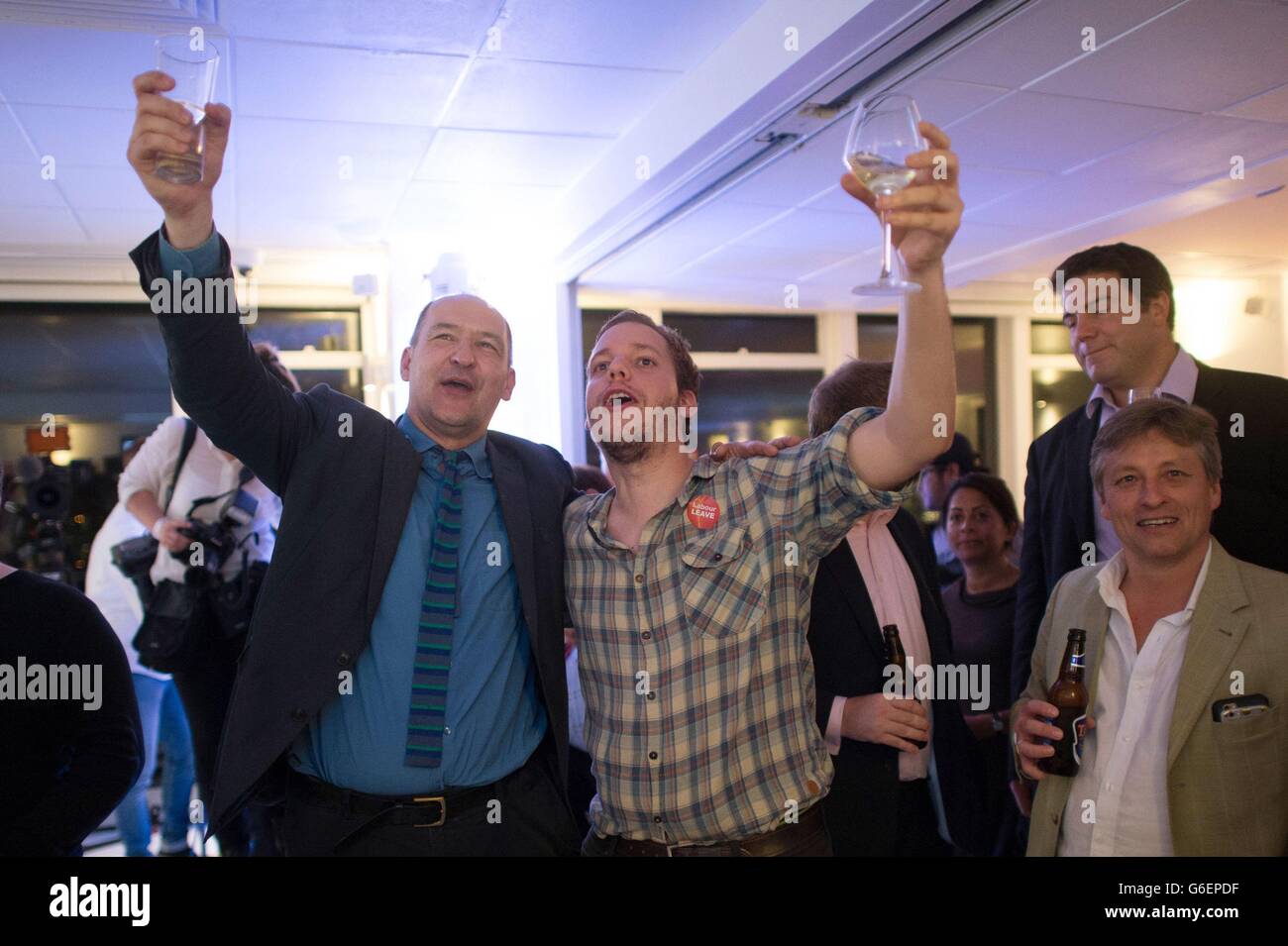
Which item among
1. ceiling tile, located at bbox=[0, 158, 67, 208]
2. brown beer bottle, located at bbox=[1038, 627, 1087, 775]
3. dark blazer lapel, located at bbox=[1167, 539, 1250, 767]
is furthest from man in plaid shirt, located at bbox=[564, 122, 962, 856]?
ceiling tile, located at bbox=[0, 158, 67, 208]

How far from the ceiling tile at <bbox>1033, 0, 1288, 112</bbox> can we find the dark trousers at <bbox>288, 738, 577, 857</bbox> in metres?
3.09

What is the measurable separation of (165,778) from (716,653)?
2853 mm

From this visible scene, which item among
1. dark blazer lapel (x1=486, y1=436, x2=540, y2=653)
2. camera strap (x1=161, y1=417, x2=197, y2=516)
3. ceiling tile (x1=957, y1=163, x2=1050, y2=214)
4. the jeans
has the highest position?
ceiling tile (x1=957, y1=163, x2=1050, y2=214)

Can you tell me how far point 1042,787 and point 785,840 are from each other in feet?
1.77

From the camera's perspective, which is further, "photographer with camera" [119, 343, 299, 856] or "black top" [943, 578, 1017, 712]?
"photographer with camera" [119, 343, 299, 856]

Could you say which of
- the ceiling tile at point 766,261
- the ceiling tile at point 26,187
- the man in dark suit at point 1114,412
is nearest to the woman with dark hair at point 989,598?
the man in dark suit at point 1114,412

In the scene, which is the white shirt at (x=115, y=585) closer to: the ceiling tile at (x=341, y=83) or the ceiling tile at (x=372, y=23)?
the ceiling tile at (x=341, y=83)

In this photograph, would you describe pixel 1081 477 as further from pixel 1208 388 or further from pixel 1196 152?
pixel 1196 152

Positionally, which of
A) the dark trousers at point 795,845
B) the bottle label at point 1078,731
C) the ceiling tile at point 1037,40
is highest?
the ceiling tile at point 1037,40

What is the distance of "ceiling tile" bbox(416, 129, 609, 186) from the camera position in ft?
15.1

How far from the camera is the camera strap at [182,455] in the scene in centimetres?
314

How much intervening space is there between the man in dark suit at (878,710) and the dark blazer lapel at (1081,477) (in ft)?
1.48

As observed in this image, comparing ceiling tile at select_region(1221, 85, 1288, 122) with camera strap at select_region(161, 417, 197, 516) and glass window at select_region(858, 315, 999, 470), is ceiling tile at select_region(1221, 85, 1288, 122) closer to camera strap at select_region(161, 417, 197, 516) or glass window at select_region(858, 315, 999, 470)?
camera strap at select_region(161, 417, 197, 516)
